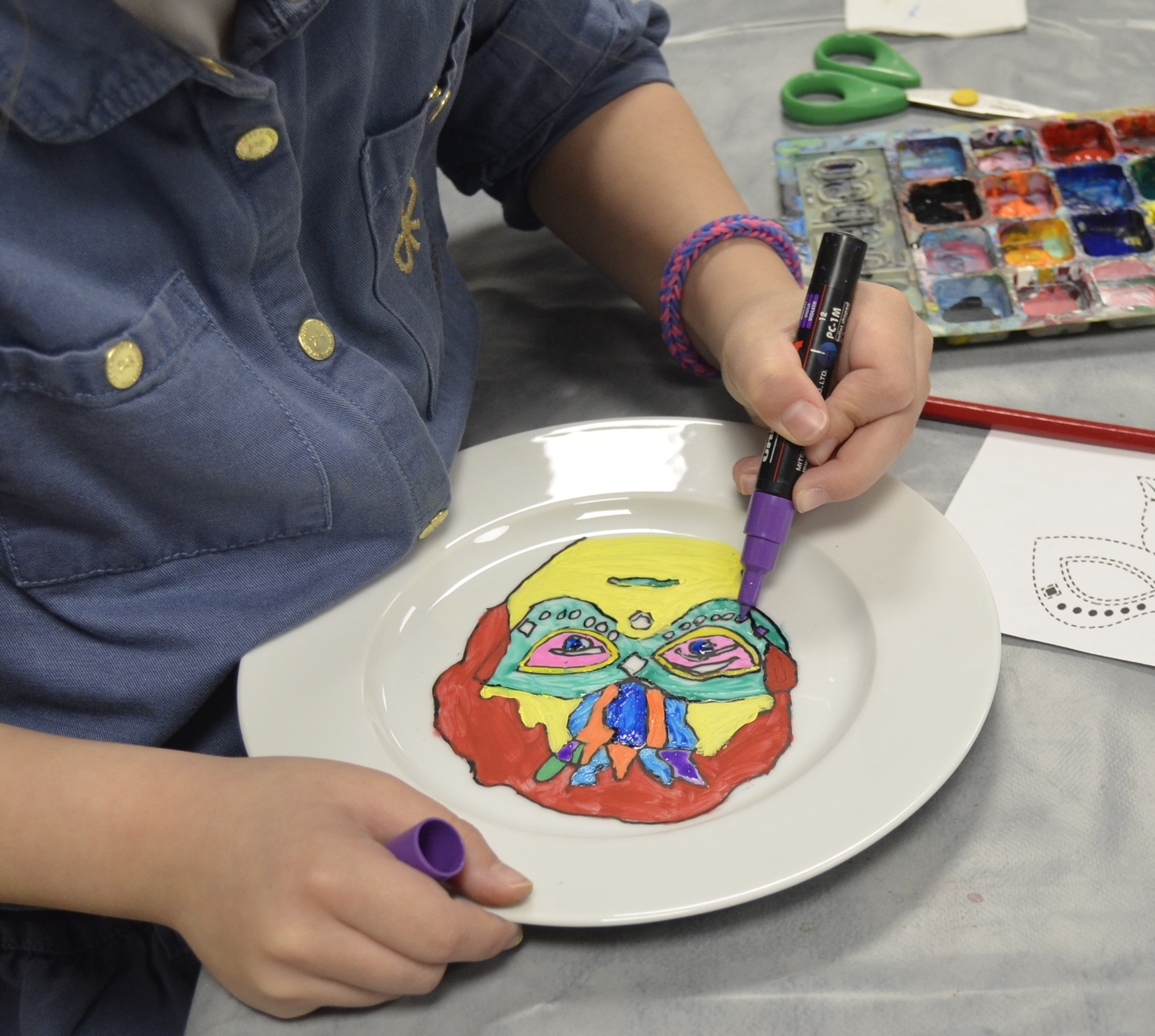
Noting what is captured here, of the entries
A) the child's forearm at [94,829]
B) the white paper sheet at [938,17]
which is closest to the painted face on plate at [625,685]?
the child's forearm at [94,829]

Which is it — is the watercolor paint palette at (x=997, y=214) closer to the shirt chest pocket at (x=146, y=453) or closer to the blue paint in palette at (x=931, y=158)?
the blue paint in palette at (x=931, y=158)

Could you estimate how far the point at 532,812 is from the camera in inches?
18.3

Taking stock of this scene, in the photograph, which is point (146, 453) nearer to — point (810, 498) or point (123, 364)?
point (123, 364)

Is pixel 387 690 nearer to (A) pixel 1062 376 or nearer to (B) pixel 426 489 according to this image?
(B) pixel 426 489

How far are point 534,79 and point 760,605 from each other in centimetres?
41

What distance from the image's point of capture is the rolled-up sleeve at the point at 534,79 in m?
0.70

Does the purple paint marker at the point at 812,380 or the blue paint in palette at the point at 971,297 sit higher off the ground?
the purple paint marker at the point at 812,380

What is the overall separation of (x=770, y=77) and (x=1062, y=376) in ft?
1.51

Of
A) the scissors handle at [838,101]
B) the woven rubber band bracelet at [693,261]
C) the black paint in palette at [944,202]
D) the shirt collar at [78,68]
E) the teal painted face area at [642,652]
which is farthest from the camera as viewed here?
the scissors handle at [838,101]

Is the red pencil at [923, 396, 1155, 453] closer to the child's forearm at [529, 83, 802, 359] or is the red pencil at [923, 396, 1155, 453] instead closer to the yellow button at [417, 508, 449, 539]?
the child's forearm at [529, 83, 802, 359]

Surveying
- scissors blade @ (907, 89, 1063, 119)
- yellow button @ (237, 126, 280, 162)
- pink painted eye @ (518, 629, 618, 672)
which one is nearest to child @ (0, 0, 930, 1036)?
yellow button @ (237, 126, 280, 162)

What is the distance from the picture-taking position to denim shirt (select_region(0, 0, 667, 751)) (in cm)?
42

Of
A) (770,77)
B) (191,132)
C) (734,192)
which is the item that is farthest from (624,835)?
Result: (770,77)

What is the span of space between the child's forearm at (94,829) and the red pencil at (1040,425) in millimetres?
468
